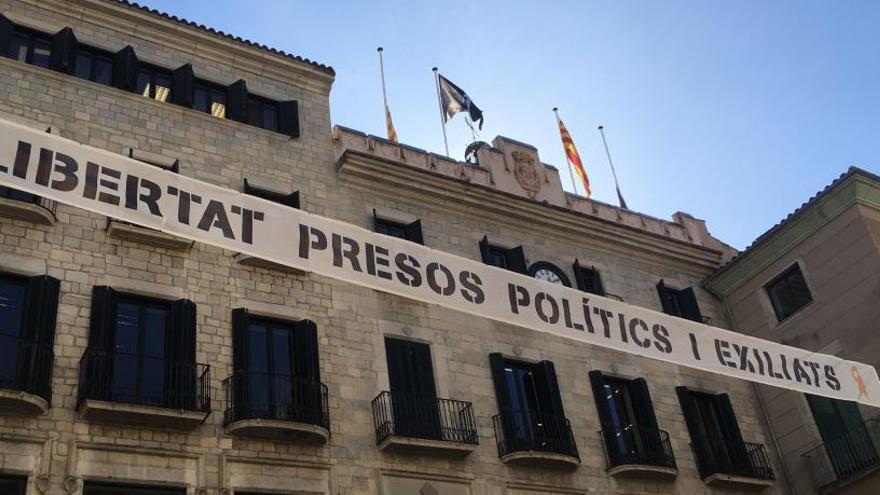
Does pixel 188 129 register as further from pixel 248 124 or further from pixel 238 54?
pixel 238 54

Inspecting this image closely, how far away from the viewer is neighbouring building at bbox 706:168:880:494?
20.9 metres

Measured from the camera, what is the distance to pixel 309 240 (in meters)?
8.84

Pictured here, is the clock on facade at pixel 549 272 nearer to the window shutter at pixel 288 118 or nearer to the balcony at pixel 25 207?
the window shutter at pixel 288 118

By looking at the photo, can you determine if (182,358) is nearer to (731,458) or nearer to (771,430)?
(731,458)

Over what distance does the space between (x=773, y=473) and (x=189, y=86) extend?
1630cm

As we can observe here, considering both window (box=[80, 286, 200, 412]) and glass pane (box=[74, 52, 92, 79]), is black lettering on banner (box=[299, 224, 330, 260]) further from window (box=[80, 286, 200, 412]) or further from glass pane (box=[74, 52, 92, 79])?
glass pane (box=[74, 52, 92, 79])

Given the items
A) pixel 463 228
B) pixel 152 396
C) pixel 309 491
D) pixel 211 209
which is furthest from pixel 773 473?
pixel 211 209

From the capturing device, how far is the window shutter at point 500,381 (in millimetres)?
18547

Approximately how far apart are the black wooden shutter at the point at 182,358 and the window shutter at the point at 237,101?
525cm

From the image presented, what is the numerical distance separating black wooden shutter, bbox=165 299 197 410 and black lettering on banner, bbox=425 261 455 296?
22.0ft

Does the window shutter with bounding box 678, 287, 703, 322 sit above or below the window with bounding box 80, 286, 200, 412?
above

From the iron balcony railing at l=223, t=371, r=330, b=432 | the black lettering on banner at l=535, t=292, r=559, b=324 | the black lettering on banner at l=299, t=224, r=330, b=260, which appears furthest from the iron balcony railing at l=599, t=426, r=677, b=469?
the black lettering on banner at l=299, t=224, r=330, b=260

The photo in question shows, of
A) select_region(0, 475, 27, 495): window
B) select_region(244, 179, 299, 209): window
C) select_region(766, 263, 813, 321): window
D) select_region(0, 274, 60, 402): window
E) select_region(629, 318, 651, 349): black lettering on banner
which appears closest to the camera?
select_region(629, 318, 651, 349): black lettering on banner

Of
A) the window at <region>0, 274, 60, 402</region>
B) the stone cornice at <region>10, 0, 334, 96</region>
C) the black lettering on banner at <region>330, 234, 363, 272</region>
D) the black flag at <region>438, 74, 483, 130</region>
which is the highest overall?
the black flag at <region>438, 74, 483, 130</region>
